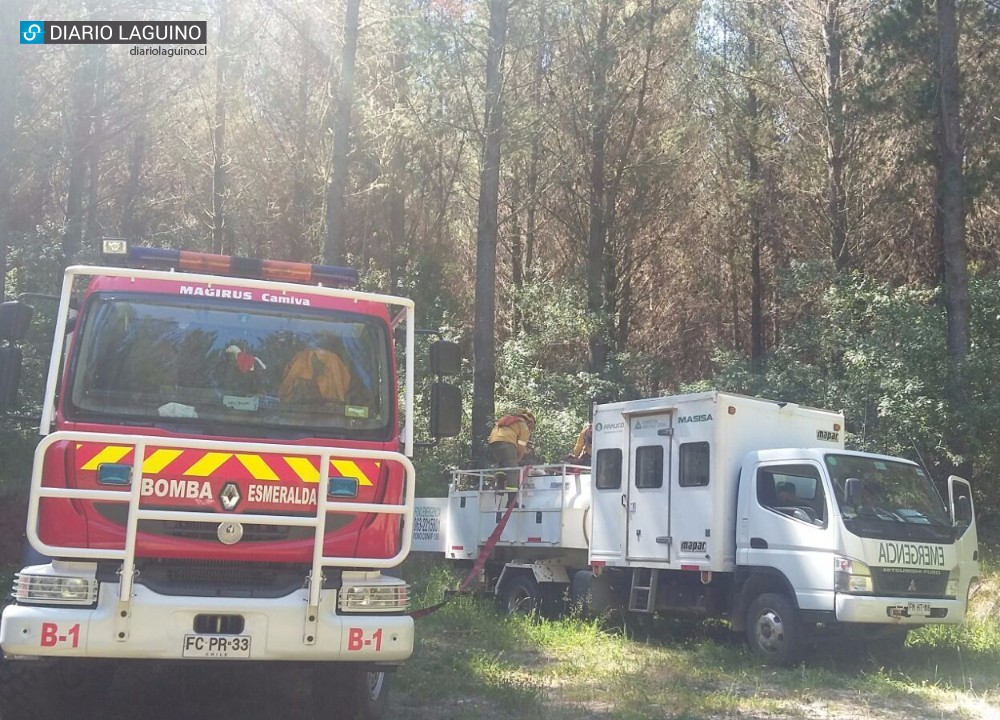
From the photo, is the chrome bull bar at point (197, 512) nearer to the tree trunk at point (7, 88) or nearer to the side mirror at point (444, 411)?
the side mirror at point (444, 411)

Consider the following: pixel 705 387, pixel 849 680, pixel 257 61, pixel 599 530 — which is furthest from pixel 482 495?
pixel 257 61

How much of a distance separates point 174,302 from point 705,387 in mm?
17734

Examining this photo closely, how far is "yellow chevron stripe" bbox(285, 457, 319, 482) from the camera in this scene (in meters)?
5.99

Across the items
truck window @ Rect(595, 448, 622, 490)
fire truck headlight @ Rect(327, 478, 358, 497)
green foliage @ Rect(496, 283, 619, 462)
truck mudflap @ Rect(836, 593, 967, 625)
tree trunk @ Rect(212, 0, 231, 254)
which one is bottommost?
truck mudflap @ Rect(836, 593, 967, 625)

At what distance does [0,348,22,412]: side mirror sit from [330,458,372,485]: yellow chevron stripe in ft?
6.86

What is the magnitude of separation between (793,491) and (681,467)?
4.61 feet

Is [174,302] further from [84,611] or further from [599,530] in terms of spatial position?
[599,530]

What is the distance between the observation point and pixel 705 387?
75.6 feet

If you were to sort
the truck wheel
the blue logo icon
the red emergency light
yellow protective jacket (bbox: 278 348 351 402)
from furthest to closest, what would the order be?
the blue logo icon
the truck wheel
the red emergency light
yellow protective jacket (bbox: 278 348 351 402)

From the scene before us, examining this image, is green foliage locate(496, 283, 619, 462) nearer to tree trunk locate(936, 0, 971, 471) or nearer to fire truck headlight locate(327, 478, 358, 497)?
tree trunk locate(936, 0, 971, 471)

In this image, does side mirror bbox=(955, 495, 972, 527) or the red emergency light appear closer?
the red emergency light

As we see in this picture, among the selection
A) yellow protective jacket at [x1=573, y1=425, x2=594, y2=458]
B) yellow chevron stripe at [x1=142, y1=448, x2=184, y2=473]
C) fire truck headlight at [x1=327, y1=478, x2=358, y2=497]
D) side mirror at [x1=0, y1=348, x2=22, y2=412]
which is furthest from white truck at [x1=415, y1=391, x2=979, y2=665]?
side mirror at [x1=0, y1=348, x2=22, y2=412]

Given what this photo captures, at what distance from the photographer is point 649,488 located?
12188 mm

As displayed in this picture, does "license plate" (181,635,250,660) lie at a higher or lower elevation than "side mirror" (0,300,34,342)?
lower
